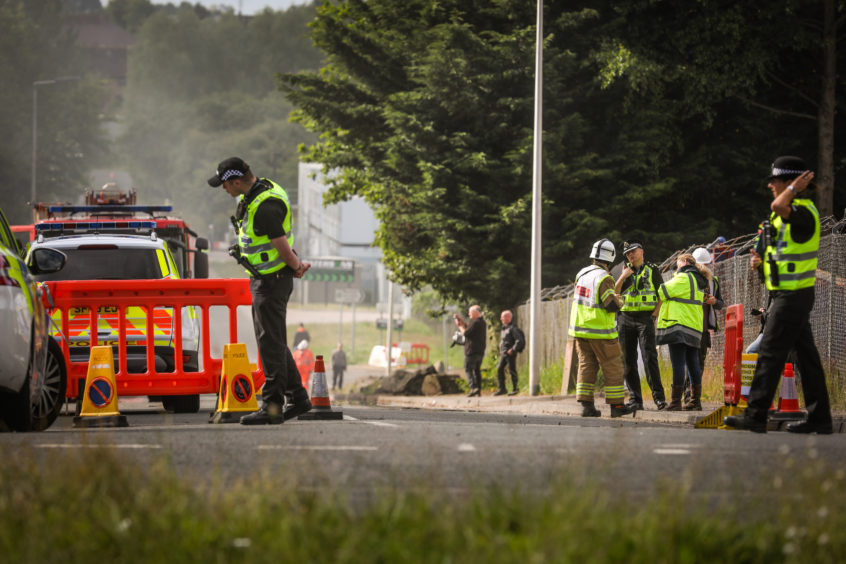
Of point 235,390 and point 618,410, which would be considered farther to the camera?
point 618,410

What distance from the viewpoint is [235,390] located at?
36.5 feet

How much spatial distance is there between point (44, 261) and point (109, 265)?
4891 mm

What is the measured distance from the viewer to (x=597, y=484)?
5.34 metres

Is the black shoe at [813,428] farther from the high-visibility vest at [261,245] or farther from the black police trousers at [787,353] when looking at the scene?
the high-visibility vest at [261,245]

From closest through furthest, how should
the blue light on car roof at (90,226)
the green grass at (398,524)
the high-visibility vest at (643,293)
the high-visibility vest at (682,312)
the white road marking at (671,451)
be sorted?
the green grass at (398,524) < the white road marking at (671,451) < the high-visibility vest at (682,312) < the high-visibility vest at (643,293) < the blue light on car roof at (90,226)

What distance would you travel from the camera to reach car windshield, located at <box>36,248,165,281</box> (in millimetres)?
15227

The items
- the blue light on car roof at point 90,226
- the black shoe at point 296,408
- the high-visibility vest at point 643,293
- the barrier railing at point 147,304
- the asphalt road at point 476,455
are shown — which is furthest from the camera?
the blue light on car roof at point 90,226

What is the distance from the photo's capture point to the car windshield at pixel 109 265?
1523 centimetres

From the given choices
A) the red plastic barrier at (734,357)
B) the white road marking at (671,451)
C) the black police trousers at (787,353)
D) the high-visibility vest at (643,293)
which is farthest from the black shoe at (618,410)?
the white road marking at (671,451)

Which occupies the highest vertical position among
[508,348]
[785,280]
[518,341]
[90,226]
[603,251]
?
[90,226]

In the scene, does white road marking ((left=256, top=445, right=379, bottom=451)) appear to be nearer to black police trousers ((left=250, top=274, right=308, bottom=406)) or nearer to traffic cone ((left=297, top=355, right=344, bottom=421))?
black police trousers ((left=250, top=274, right=308, bottom=406))

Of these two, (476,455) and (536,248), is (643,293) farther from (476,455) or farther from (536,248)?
(476,455)

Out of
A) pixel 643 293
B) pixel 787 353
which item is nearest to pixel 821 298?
pixel 643 293

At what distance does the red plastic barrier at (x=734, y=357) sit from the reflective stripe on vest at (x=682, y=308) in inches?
127
